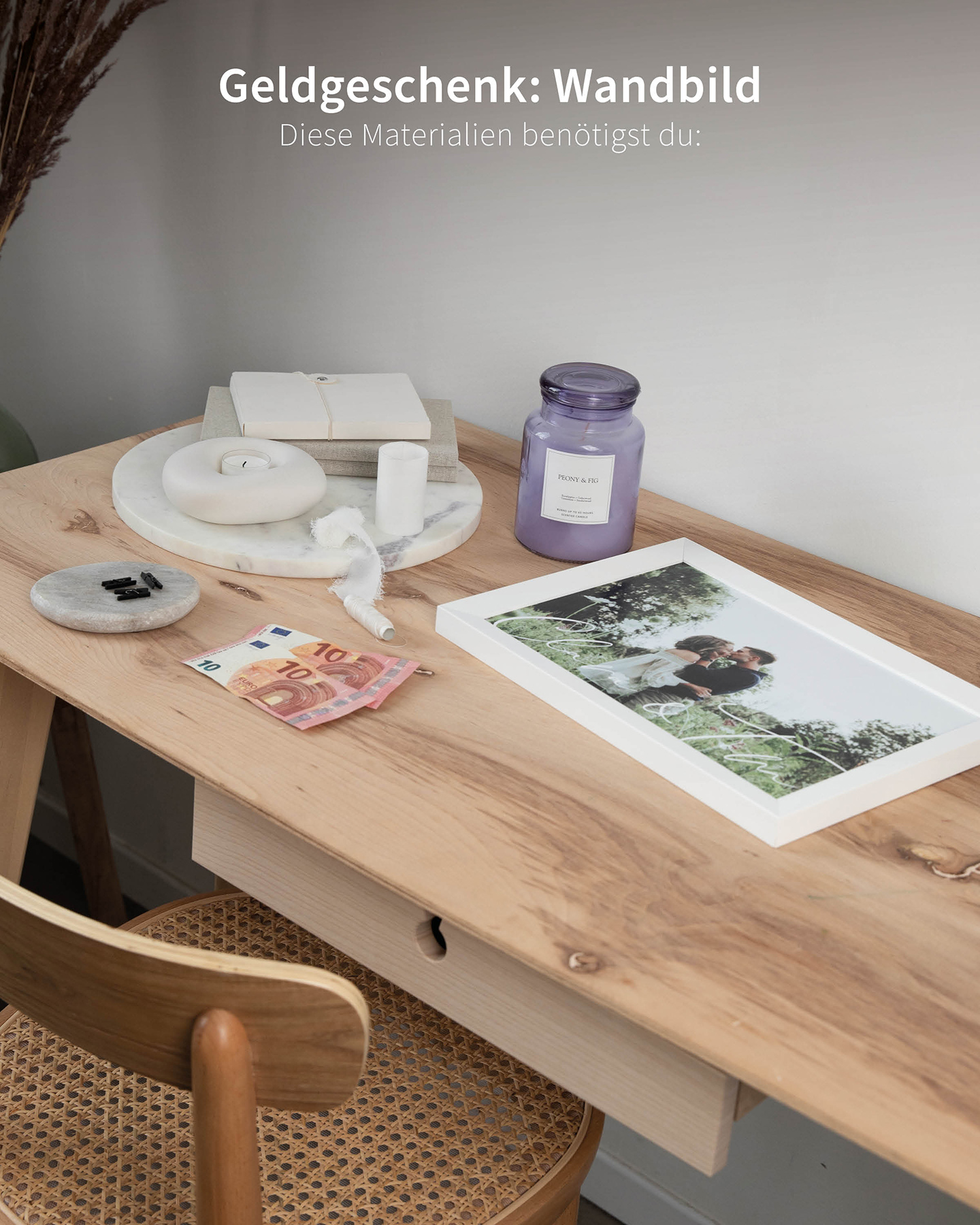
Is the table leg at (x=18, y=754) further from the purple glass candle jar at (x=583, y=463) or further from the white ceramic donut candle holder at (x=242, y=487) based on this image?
the purple glass candle jar at (x=583, y=463)

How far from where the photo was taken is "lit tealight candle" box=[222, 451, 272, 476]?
1031mm

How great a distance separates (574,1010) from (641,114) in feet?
2.65

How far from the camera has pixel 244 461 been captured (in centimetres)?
104

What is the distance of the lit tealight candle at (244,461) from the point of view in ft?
3.38

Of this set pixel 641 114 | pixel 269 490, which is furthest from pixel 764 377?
pixel 269 490

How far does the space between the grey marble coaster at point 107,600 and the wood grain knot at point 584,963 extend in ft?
1.43

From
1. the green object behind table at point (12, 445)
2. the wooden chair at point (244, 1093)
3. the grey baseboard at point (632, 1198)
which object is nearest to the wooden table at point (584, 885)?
the wooden chair at point (244, 1093)

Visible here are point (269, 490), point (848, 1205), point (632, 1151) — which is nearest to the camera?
point (269, 490)

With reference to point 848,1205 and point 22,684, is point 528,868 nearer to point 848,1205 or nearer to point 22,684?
point 22,684

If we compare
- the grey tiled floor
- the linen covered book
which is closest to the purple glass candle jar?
the linen covered book

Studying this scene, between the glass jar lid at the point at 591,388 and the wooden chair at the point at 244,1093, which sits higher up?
the glass jar lid at the point at 591,388

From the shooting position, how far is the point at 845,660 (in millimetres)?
876

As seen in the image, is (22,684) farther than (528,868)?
Yes

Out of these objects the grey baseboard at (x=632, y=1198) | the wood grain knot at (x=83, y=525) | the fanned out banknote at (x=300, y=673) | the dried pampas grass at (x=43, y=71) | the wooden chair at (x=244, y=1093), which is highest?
the dried pampas grass at (x=43, y=71)
